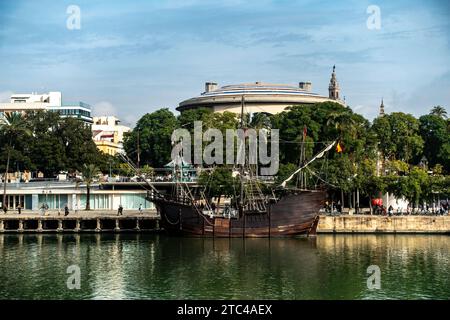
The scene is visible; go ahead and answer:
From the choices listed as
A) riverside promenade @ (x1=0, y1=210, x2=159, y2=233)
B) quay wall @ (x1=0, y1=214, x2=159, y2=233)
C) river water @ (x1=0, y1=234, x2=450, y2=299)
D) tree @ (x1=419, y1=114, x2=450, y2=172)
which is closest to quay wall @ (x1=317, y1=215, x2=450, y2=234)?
river water @ (x1=0, y1=234, x2=450, y2=299)

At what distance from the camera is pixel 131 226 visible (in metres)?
78.6

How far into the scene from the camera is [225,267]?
175ft

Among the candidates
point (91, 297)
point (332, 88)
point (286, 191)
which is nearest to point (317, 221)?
point (286, 191)

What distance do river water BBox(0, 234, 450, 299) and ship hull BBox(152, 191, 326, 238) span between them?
1766 mm

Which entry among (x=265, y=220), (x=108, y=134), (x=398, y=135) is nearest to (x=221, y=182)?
(x=265, y=220)

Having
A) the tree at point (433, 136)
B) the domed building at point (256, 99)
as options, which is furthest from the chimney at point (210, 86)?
the tree at point (433, 136)

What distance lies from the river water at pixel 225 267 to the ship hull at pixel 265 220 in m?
1.77

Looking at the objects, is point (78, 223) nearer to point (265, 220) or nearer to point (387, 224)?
point (265, 220)

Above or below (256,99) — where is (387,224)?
below

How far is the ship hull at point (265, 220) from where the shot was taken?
71.8 metres

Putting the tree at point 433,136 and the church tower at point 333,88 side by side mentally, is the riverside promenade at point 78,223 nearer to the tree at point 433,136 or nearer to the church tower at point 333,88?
the tree at point 433,136

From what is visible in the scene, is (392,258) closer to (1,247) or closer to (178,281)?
(178,281)

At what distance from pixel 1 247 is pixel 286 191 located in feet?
98.8

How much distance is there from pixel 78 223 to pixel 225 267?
29.2 metres
